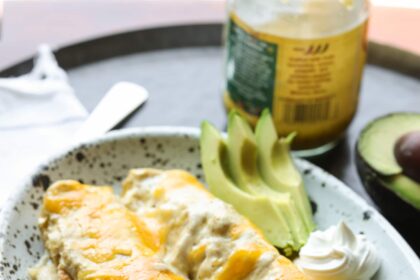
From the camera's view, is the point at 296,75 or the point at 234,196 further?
the point at 296,75

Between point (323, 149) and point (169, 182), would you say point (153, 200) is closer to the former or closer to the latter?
point (169, 182)

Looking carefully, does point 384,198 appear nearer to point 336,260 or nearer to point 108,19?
point 336,260

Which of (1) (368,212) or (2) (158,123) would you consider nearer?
(1) (368,212)

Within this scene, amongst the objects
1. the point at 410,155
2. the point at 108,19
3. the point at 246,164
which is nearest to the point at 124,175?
the point at 246,164

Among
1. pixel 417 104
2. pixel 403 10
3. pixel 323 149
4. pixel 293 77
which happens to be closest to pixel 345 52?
pixel 293 77

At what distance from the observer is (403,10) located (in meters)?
1.87

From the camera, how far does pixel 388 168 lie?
130 centimetres

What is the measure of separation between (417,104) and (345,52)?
1.03 ft

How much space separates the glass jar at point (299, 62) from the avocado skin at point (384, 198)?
112 millimetres

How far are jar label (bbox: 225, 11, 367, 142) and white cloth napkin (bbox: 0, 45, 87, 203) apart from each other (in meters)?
0.30

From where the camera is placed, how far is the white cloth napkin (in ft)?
4.63

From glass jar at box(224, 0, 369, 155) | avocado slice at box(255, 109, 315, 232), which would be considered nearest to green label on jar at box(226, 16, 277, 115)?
glass jar at box(224, 0, 369, 155)

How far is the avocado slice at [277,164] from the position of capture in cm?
126

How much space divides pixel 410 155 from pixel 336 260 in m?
0.24
